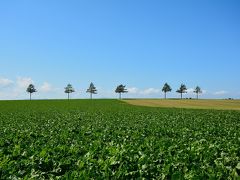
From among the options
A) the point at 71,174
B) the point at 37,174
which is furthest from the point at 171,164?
the point at 37,174

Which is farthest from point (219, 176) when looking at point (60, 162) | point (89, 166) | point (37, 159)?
point (37, 159)

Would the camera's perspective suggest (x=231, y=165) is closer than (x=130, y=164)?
No

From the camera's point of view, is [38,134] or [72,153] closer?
[72,153]

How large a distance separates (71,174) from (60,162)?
1705mm

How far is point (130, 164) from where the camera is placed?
850 centimetres

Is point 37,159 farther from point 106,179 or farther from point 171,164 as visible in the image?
point 171,164

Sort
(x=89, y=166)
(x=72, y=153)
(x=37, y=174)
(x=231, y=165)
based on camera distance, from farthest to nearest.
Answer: (x=72, y=153) < (x=231, y=165) < (x=89, y=166) < (x=37, y=174)

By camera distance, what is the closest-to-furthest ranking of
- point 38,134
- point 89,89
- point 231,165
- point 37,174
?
point 37,174 < point 231,165 < point 38,134 < point 89,89

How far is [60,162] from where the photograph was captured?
884 centimetres

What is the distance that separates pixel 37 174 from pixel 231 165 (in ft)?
16.4

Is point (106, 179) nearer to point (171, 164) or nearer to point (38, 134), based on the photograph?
point (171, 164)

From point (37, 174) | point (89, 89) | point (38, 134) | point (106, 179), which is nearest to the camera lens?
point (106, 179)

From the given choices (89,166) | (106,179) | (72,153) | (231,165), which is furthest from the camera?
(72,153)

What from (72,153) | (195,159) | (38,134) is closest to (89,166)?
(72,153)
